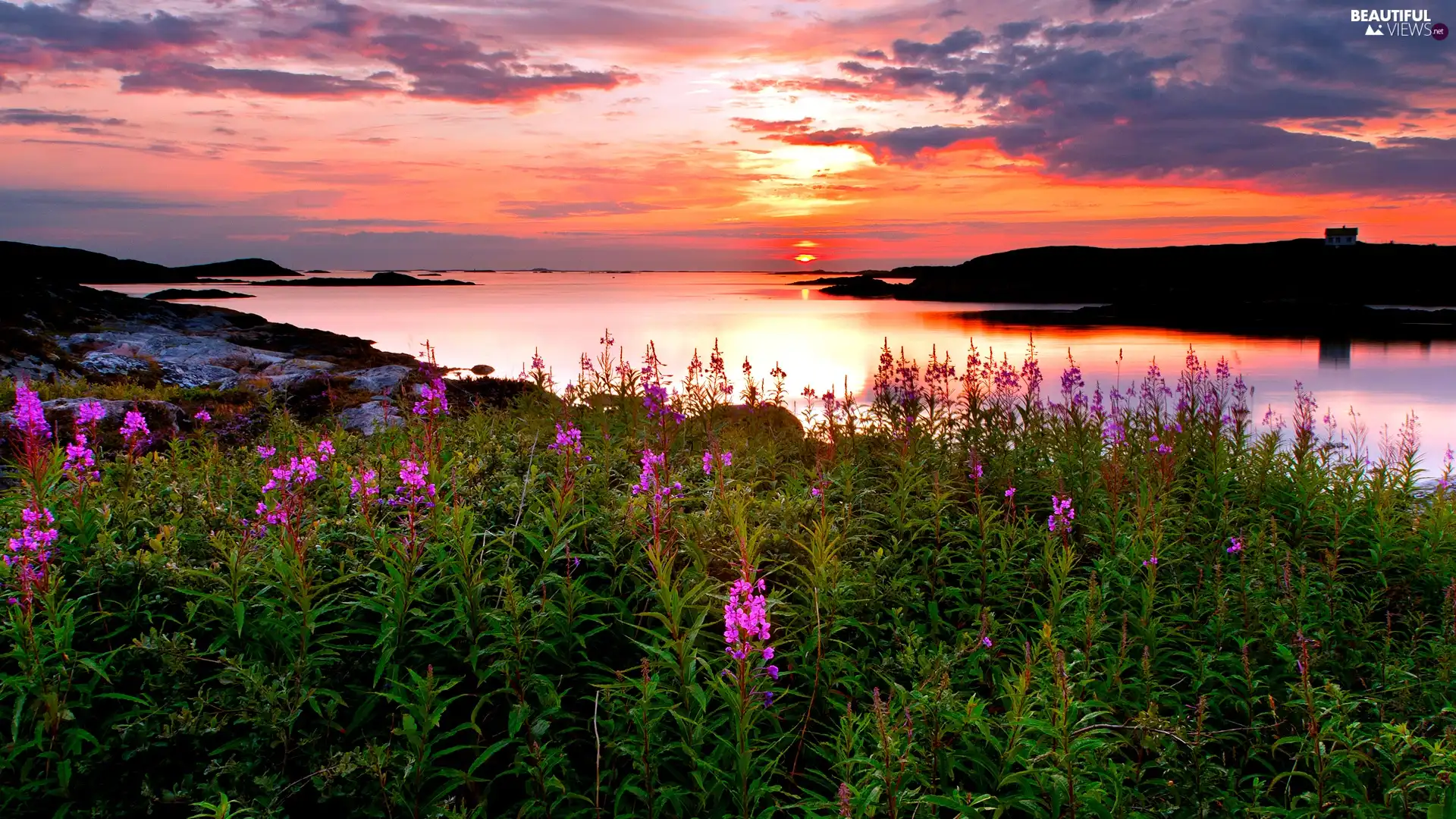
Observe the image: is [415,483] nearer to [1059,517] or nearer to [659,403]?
[659,403]

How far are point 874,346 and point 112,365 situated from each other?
3556cm

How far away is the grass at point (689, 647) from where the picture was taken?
133 inches

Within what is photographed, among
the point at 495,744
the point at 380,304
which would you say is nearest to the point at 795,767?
the point at 495,744

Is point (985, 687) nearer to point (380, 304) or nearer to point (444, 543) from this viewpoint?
point (444, 543)

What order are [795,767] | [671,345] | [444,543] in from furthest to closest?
[671,345] → [444,543] → [795,767]

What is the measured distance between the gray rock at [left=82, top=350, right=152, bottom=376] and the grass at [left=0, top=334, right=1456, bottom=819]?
14.7m

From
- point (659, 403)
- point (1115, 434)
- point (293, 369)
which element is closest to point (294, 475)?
point (659, 403)

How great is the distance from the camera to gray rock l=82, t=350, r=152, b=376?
1848 cm

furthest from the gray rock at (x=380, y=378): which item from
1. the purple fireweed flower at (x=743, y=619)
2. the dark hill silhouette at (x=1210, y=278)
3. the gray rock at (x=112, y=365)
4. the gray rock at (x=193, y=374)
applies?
the dark hill silhouette at (x=1210, y=278)

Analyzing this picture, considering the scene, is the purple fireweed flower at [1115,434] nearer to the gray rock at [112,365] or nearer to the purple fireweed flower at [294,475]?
the purple fireweed flower at [294,475]

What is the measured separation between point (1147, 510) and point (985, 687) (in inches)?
82.8

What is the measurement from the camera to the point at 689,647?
3.72m

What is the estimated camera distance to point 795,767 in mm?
3873

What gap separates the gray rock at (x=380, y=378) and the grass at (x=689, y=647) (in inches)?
336
